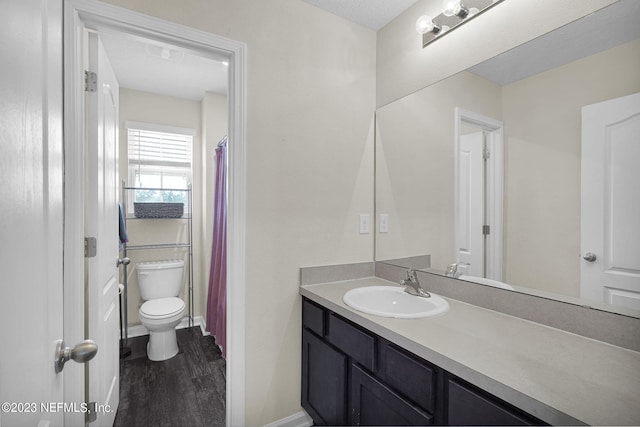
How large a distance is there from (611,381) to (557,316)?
363 millimetres

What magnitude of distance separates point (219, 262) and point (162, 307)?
0.62 m

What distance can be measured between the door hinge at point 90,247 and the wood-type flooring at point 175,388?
1.13m

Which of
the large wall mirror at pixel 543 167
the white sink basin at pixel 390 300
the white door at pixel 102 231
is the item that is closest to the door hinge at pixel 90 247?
the white door at pixel 102 231

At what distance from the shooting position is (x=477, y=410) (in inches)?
33.0

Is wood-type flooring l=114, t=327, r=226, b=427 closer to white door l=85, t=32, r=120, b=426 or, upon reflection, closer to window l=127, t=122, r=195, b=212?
white door l=85, t=32, r=120, b=426

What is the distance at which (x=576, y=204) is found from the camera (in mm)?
1103

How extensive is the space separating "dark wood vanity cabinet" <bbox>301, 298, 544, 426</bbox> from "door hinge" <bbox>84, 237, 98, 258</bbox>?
3.43ft

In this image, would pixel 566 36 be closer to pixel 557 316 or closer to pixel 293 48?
pixel 557 316

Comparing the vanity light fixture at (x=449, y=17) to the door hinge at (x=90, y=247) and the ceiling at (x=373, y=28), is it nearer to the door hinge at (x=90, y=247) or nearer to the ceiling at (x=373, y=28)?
the ceiling at (x=373, y=28)

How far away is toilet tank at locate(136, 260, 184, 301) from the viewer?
2.85m

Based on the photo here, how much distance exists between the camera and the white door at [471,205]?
1.45 metres

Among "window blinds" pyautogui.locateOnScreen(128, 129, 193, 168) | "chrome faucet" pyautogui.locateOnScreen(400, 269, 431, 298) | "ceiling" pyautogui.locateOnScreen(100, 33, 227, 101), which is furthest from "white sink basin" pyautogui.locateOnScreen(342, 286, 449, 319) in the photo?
"window blinds" pyautogui.locateOnScreen(128, 129, 193, 168)

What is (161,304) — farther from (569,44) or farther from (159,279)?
(569,44)

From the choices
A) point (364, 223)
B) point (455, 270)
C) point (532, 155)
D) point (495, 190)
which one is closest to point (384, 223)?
point (364, 223)
